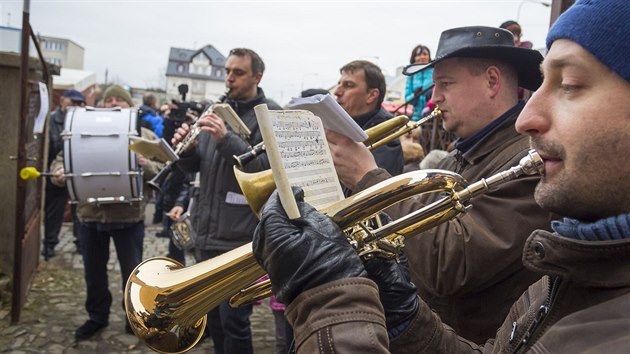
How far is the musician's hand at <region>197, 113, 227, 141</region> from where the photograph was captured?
11.5 feet

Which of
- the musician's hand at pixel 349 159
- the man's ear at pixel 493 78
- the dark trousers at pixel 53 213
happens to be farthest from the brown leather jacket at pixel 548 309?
the dark trousers at pixel 53 213

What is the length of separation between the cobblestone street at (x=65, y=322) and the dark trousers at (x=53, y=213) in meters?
0.43

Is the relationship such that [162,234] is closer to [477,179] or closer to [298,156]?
[477,179]

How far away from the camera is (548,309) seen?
45.4 inches

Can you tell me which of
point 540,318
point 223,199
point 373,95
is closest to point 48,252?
point 223,199

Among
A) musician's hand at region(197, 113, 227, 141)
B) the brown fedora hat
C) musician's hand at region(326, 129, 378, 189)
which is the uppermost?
the brown fedora hat

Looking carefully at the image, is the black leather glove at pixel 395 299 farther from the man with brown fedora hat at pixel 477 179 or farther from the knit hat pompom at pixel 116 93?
the knit hat pompom at pixel 116 93

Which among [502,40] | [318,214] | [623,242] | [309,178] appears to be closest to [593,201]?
[623,242]

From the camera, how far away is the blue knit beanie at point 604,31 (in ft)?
3.36

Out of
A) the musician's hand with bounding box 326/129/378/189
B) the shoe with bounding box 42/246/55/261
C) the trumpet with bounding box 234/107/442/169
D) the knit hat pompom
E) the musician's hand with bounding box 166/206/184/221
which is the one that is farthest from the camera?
the shoe with bounding box 42/246/55/261

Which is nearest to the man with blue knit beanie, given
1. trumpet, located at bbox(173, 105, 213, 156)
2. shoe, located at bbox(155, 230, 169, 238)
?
trumpet, located at bbox(173, 105, 213, 156)

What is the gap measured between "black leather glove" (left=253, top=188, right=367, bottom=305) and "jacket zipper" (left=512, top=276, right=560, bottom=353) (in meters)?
0.39

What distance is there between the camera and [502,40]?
2.35 metres

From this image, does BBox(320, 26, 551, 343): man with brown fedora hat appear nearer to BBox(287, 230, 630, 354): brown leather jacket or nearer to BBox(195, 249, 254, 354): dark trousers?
BBox(287, 230, 630, 354): brown leather jacket
